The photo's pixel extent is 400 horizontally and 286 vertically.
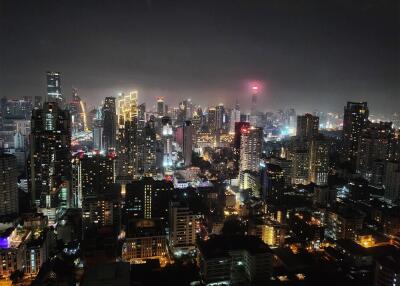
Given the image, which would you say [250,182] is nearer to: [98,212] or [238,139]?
[238,139]

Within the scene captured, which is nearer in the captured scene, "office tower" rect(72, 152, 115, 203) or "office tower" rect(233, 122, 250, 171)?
"office tower" rect(72, 152, 115, 203)

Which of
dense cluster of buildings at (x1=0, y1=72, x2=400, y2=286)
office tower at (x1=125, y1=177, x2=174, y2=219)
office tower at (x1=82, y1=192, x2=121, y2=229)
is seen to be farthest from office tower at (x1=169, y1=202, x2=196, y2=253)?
office tower at (x1=125, y1=177, x2=174, y2=219)

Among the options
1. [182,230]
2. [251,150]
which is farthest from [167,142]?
[182,230]

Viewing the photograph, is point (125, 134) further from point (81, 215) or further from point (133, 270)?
point (133, 270)

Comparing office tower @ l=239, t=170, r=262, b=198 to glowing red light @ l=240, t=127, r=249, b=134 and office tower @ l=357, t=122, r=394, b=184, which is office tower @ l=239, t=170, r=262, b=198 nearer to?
glowing red light @ l=240, t=127, r=249, b=134

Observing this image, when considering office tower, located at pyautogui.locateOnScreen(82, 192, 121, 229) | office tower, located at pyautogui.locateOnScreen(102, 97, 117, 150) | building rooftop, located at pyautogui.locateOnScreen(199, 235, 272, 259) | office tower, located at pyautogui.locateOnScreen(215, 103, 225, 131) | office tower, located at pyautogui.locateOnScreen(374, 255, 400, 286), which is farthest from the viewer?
office tower, located at pyautogui.locateOnScreen(215, 103, 225, 131)

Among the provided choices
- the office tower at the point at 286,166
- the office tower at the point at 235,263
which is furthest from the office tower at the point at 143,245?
the office tower at the point at 286,166

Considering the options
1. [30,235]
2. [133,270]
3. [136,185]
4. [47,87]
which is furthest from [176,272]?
[47,87]
